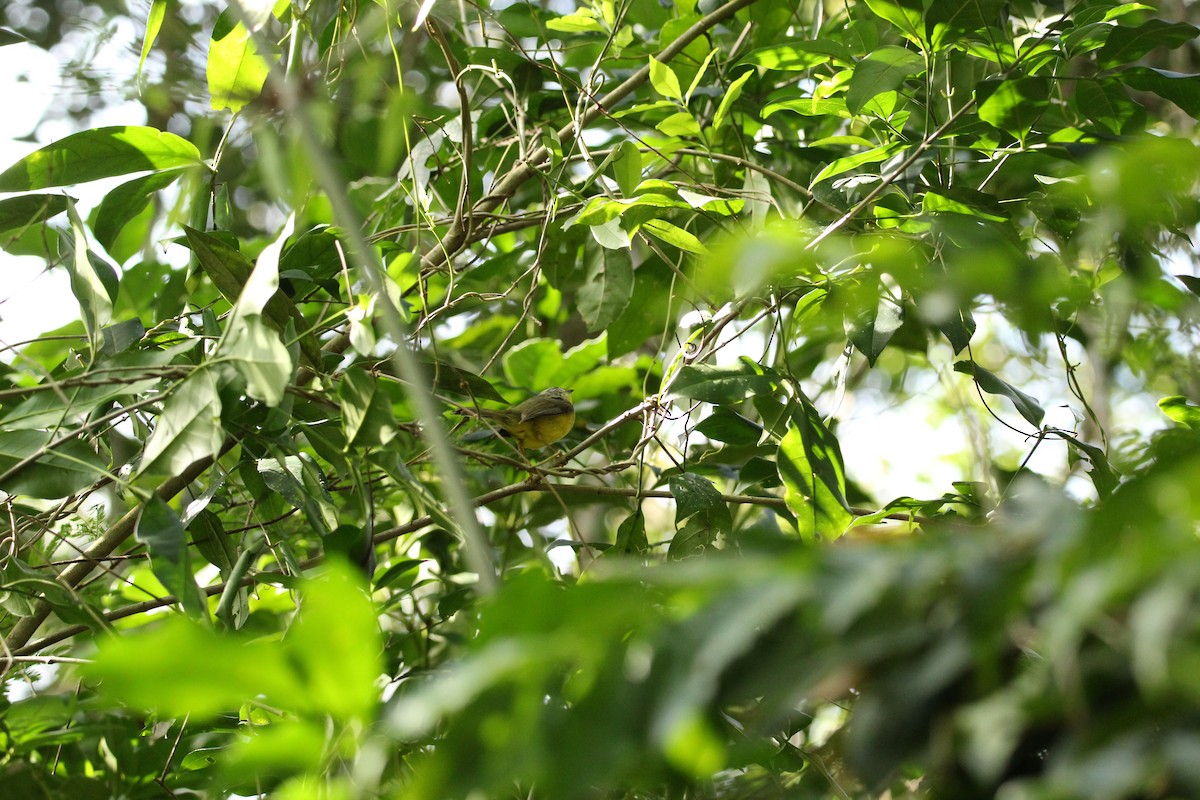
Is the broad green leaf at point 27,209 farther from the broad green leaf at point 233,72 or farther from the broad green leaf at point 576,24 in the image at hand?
the broad green leaf at point 576,24

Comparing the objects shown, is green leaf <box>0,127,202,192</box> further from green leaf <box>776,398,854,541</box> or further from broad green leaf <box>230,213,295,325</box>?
green leaf <box>776,398,854,541</box>

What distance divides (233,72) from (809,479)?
944 mm

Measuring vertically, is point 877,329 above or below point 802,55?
below

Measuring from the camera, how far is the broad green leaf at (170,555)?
0.84 metres

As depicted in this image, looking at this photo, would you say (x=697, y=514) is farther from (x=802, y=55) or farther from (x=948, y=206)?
(x=802, y=55)

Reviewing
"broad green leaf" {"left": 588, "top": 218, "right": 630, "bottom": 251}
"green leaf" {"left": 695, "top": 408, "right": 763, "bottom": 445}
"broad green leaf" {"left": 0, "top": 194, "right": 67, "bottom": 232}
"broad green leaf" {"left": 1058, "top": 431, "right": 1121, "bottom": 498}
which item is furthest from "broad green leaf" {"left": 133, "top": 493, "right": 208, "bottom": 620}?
"broad green leaf" {"left": 1058, "top": 431, "right": 1121, "bottom": 498}

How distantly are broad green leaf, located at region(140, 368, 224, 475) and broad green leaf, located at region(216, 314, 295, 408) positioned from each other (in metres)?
0.04

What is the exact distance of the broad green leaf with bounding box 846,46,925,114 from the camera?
49.8 inches

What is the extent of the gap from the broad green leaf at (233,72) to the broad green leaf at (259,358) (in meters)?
0.55

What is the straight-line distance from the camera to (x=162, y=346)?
129 cm

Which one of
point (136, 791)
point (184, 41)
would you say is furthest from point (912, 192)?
point (184, 41)

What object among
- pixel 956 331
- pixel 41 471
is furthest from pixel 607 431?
pixel 41 471

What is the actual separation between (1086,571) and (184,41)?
197 cm

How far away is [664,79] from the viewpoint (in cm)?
140
